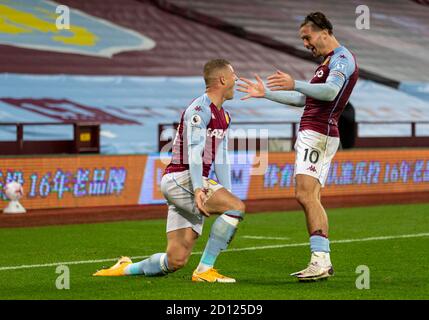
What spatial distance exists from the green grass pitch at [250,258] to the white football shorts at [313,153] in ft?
3.08

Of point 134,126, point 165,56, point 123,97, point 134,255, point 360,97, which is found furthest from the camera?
point 360,97

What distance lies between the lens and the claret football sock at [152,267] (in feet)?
30.5

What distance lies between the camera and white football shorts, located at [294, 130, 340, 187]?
9.54 metres

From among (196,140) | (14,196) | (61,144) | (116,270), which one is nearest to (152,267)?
(116,270)

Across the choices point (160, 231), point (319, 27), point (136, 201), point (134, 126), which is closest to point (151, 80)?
point (134, 126)

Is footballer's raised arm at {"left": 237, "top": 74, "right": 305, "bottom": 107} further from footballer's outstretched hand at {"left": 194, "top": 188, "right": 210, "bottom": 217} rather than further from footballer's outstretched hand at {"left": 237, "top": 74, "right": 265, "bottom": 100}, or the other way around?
footballer's outstretched hand at {"left": 194, "top": 188, "right": 210, "bottom": 217}

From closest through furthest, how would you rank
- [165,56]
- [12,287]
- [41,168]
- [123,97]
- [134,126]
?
1. [12,287]
2. [41,168]
3. [134,126]
4. [123,97]
5. [165,56]

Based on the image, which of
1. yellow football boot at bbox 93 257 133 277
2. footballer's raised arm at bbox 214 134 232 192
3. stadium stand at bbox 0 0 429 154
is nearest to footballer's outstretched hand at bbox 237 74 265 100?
footballer's raised arm at bbox 214 134 232 192

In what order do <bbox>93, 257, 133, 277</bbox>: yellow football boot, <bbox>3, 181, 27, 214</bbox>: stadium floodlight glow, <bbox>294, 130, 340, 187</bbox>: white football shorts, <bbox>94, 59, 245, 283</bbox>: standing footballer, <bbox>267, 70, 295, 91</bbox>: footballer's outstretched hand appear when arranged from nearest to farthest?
<bbox>267, 70, 295, 91</bbox>: footballer's outstretched hand → <bbox>94, 59, 245, 283</bbox>: standing footballer → <bbox>294, 130, 340, 187</bbox>: white football shorts → <bbox>93, 257, 133, 277</bbox>: yellow football boot → <bbox>3, 181, 27, 214</bbox>: stadium floodlight glow

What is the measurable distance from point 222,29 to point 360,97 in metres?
4.55

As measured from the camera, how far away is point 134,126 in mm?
24531

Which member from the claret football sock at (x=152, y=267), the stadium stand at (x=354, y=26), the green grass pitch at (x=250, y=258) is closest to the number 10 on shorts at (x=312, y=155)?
the green grass pitch at (x=250, y=258)

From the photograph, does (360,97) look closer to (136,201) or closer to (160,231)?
(136,201)

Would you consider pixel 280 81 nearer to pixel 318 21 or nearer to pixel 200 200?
pixel 318 21
